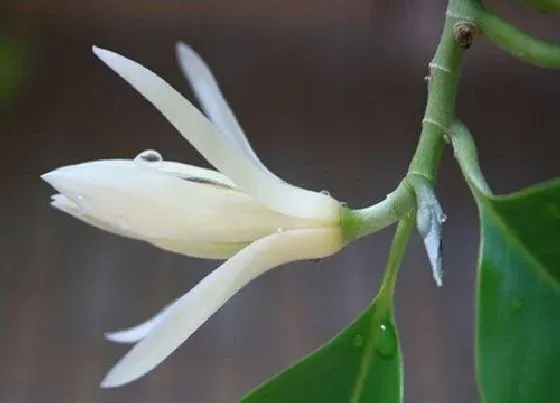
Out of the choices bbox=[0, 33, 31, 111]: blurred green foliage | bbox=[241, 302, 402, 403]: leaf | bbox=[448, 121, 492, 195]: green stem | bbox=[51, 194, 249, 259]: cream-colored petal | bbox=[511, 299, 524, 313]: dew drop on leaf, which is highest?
bbox=[0, 33, 31, 111]: blurred green foliage

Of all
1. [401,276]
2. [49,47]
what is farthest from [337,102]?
[49,47]

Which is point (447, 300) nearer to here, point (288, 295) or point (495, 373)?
point (288, 295)

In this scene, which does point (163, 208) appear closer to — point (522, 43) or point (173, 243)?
point (173, 243)

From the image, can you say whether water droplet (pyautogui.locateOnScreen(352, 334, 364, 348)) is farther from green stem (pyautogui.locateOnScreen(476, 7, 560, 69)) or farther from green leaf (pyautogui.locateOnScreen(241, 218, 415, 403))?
green stem (pyautogui.locateOnScreen(476, 7, 560, 69))

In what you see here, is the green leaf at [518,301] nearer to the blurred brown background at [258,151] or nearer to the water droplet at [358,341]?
the water droplet at [358,341]

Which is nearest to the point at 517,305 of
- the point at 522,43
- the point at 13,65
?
the point at 522,43

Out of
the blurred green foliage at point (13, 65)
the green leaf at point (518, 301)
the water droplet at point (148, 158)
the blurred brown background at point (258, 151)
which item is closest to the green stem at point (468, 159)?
the green leaf at point (518, 301)

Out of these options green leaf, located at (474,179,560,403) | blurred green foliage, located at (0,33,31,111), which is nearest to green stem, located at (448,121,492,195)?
green leaf, located at (474,179,560,403)
